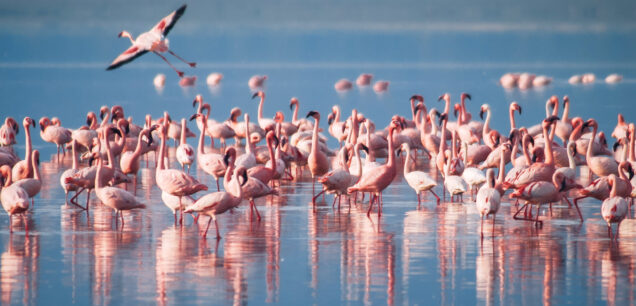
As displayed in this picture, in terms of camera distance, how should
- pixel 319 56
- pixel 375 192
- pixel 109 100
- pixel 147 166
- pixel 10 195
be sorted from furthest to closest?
pixel 319 56 → pixel 109 100 → pixel 147 166 → pixel 375 192 → pixel 10 195

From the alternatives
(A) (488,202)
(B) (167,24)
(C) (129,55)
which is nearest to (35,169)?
(C) (129,55)

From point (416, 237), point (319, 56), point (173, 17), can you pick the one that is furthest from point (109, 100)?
point (319, 56)

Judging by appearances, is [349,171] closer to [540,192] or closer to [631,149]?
[540,192]

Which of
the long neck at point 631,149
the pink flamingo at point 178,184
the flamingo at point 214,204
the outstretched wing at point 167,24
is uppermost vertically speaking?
the outstretched wing at point 167,24

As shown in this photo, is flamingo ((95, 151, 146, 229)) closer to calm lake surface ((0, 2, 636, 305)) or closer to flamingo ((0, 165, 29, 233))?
calm lake surface ((0, 2, 636, 305))

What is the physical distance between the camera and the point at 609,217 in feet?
32.7

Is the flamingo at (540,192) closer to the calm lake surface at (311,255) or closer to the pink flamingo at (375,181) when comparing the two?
the calm lake surface at (311,255)

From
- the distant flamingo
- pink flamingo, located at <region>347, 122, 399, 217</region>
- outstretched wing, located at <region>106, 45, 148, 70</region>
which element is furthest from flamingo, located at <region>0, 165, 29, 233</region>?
the distant flamingo

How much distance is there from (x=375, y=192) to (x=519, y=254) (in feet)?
8.44

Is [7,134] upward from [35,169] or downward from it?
upward

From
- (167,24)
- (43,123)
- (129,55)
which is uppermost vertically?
(167,24)

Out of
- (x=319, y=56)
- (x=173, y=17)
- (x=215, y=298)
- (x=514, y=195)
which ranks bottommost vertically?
(x=215, y=298)

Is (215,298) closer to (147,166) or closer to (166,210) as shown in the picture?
(166,210)

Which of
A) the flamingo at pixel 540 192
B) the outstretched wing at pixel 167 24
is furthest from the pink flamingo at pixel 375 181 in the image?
the outstretched wing at pixel 167 24
